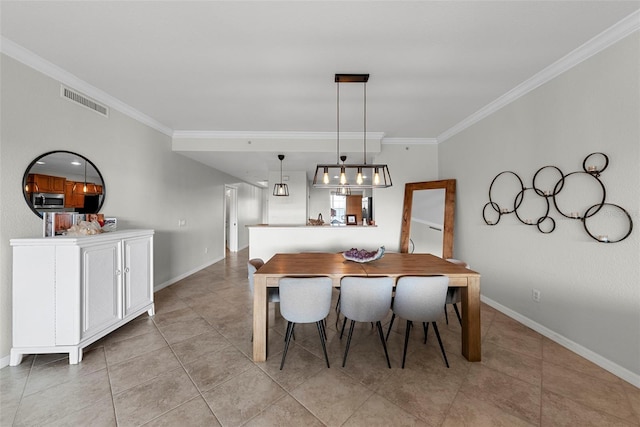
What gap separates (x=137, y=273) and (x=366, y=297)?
97.9 inches

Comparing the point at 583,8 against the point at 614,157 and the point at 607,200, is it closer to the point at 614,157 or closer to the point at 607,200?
the point at 614,157

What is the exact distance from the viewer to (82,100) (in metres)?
2.48

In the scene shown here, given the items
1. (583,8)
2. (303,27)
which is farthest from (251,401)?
(583,8)

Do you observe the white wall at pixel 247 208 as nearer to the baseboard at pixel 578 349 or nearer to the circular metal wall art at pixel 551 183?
the circular metal wall art at pixel 551 183

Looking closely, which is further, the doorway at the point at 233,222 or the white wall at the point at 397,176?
the doorway at the point at 233,222

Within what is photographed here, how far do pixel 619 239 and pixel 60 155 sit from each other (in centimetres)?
496

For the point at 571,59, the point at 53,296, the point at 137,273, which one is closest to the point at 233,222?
the point at 137,273

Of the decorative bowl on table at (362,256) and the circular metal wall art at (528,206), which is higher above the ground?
the circular metal wall art at (528,206)

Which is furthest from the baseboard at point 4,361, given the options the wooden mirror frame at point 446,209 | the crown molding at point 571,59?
the crown molding at point 571,59

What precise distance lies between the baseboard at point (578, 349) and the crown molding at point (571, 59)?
2499mm

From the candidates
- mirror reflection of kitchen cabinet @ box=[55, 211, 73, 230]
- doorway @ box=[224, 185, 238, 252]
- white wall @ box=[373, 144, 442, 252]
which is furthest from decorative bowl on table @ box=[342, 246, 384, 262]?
doorway @ box=[224, 185, 238, 252]

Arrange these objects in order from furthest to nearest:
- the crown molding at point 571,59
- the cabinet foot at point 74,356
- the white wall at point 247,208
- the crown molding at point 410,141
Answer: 1. the white wall at point 247,208
2. the crown molding at point 410,141
3. the cabinet foot at point 74,356
4. the crown molding at point 571,59

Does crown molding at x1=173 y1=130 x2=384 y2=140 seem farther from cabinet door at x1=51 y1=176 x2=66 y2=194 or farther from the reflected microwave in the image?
the reflected microwave

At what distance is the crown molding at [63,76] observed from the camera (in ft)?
6.27
